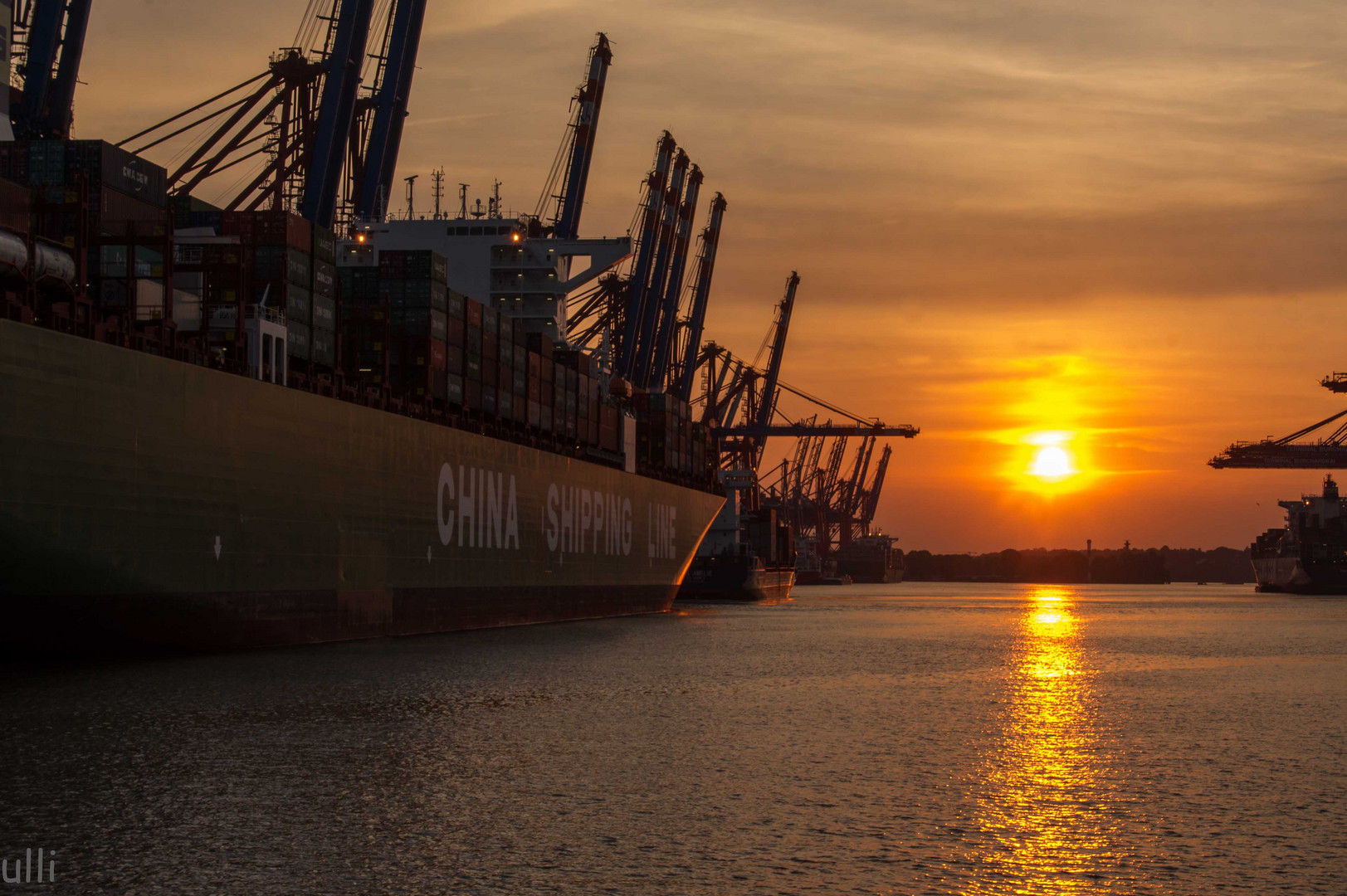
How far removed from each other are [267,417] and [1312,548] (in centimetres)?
12598

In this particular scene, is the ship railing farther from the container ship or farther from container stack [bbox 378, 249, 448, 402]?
container stack [bbox 378, 249, 448, 402]

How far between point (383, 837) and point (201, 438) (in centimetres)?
1876

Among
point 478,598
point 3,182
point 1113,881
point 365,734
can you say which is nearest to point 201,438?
point 3,182

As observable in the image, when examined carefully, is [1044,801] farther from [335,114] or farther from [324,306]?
[335,114]

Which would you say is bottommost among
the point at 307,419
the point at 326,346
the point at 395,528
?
the point at 395,528

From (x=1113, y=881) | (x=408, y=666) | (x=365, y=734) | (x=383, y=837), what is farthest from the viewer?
(x=408, y=666)

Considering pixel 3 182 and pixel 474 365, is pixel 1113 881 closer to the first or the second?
pixel 3 182

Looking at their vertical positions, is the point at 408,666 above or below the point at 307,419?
below

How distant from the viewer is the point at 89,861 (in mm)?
9625

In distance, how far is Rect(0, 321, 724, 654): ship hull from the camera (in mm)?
23500

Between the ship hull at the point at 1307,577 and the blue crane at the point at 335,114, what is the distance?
114752mm

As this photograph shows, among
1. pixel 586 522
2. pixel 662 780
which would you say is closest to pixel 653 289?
pixel 586 522

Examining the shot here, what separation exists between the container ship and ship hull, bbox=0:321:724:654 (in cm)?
5

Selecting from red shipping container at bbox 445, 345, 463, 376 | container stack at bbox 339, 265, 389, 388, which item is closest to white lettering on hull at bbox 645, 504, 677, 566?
red shipping container at bbox 445, 345, 463, 376
